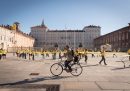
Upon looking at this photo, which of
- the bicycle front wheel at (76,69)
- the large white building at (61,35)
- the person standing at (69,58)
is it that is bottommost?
the bicycle front wheel at (76,69)

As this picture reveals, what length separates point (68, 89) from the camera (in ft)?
32.4

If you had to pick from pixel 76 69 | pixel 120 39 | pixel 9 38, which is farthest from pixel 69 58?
pixel 9 38

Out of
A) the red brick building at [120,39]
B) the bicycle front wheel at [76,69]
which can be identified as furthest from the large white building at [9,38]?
the bicycle front wheel at [76,69]

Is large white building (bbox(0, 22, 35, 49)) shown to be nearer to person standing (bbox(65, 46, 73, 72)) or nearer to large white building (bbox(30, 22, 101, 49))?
large white building (bbox(30, 22, 101, 49))

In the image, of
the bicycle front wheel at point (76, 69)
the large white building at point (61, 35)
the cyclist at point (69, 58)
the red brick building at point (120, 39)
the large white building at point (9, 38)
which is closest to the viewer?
the cyclist at point (69, 58)

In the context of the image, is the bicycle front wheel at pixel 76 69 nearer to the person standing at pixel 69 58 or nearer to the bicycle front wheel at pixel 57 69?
the person standing at pixel 69 58

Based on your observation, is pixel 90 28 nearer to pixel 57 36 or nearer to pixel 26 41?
pixel 57 36

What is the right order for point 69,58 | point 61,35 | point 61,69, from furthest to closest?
point 61,35 → point 69,58 → point 61,69

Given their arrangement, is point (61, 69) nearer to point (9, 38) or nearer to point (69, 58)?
point (69, 58)

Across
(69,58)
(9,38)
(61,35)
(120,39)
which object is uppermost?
(61,35)

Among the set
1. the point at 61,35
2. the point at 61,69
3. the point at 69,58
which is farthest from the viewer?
the point at 61,35

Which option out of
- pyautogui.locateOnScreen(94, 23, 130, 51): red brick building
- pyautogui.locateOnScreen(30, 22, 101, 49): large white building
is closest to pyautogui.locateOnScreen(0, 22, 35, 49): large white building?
pyautogui.locateOnScreen(94, 23, 130, 51): red brick building

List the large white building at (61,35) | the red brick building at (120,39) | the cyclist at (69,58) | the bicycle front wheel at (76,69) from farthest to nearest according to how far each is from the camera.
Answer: the large white building at (61,35) < the red brick building at (120,39) < the bicycle front wheel at (76,69) < the cyclist at (69,58)

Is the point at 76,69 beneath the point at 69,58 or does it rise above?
beneath
